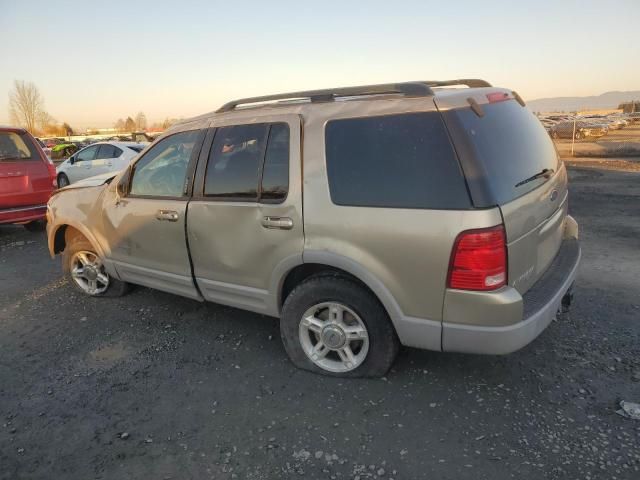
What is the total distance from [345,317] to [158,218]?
1.79 meters

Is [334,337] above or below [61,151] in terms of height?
below

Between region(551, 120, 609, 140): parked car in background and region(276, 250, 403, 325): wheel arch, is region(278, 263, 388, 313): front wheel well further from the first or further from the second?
region(551, 120, 609, 140): parked car in background

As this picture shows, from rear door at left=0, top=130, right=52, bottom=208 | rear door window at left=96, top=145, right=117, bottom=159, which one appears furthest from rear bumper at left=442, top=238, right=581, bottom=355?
rear door window at left=96, top=145, right=117, bottom=159

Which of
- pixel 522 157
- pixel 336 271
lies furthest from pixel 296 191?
pixel 522 157

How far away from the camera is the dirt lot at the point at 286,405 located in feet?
8.03

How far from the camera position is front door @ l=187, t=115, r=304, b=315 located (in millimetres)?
3086

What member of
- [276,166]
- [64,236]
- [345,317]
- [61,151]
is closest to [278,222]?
[276,166]

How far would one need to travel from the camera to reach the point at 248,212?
3244 mm

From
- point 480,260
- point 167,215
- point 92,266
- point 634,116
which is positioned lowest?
point 634,116

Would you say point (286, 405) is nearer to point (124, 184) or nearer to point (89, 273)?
point (124, 184)

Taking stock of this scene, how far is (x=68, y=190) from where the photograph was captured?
4.77 m

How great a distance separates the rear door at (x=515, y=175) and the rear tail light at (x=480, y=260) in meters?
0.08

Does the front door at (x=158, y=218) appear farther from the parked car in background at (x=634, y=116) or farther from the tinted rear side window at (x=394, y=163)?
the parked car in background at (x=634, y=116)

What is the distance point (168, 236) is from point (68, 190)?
1755mm
